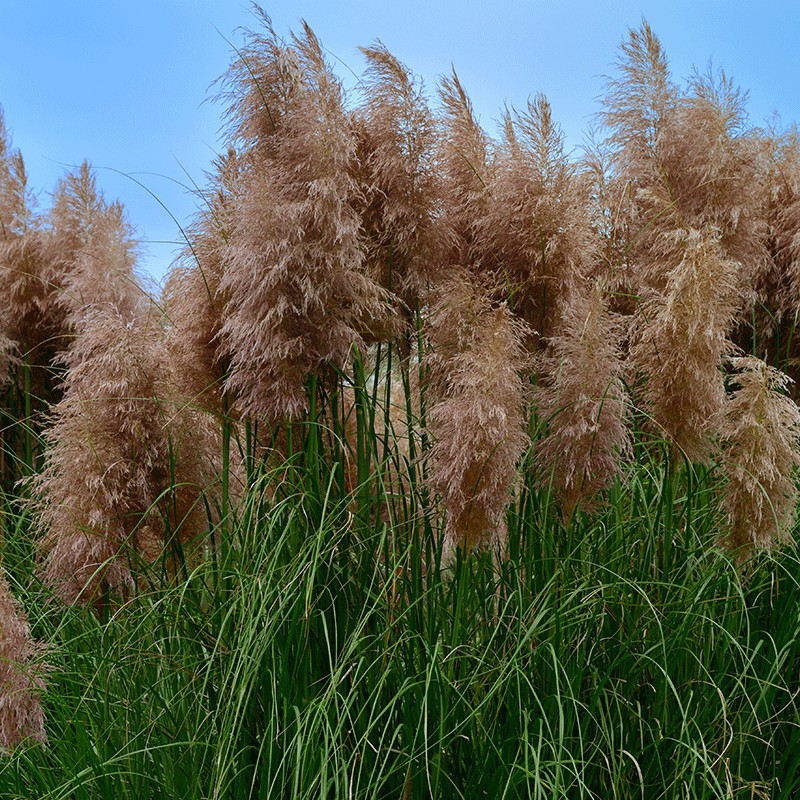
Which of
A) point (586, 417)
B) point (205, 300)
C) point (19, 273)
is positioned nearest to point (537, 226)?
point (586, 417)

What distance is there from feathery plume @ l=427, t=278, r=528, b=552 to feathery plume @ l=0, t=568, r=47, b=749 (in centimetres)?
114

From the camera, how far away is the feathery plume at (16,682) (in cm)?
235

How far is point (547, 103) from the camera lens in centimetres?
332

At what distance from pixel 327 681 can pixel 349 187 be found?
A: 5.10 ft

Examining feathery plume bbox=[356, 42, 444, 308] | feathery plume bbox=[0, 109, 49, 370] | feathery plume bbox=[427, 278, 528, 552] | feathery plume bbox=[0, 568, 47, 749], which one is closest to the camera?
feathery plume bbox=[0, 568, 47, 749]

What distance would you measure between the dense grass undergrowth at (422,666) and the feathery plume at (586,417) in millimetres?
298

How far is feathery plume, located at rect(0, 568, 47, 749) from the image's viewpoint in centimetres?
235

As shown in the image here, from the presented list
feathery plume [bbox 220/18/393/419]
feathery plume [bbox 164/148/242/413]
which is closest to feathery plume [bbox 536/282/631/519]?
feathery plume [bbox 220/18/393/419]

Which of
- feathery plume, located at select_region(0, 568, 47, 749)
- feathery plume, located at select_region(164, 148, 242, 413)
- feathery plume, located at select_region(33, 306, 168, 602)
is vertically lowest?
Result: feathery plume, located at select_region(0, 568, 47, 749)

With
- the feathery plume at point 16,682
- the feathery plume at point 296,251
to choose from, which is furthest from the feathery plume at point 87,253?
the feathery plume at point 16,682

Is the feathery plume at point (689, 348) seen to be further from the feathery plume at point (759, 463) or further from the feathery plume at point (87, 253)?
the feathery plume at point (87, 253)

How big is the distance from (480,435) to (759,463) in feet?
2.92

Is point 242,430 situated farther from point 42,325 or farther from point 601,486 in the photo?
point 42,325

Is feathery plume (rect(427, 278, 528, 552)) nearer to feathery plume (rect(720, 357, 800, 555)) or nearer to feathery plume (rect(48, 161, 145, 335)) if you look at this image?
feathery plume (rect(720, 357, 800, 555))
